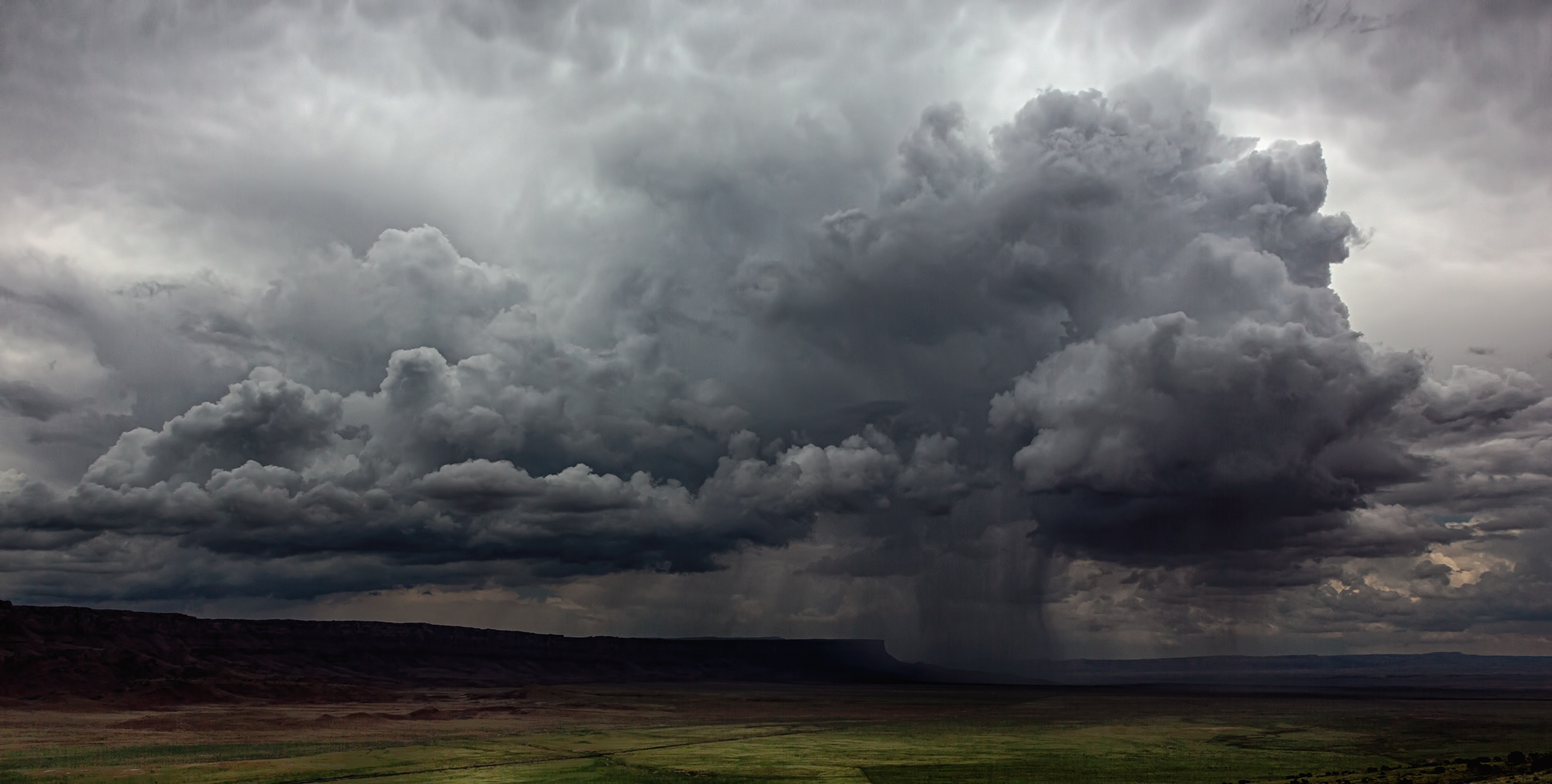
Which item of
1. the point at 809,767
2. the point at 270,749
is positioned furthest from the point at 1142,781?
the point at 270,749

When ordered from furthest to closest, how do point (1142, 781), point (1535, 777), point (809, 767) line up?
point (809, 767), point (1142, 781), point (1535, 777)

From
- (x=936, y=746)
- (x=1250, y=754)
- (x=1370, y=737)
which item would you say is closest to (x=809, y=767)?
(x=936, y=746)

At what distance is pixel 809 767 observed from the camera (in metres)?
144

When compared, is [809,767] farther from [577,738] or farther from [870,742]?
[577,738]

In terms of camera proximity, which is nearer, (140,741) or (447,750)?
(447,750)

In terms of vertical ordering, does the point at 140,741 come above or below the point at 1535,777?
below

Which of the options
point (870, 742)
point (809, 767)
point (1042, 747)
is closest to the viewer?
point (809, 767)

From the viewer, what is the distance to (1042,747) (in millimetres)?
176625

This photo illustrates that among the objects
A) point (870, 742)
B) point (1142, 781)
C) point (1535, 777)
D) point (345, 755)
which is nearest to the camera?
point (1535, 777)

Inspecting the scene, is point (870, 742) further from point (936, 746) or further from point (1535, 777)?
point (1535, 777)

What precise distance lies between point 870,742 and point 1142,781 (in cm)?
6779

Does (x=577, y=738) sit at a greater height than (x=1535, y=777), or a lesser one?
lesser

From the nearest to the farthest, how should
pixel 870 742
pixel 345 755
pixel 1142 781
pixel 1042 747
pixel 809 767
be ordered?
pixel 1142 781 → pixel 809 767 → pixel 345 755 → pixel 1042 747 → pixel 870 742

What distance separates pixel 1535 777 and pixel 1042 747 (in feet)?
354
